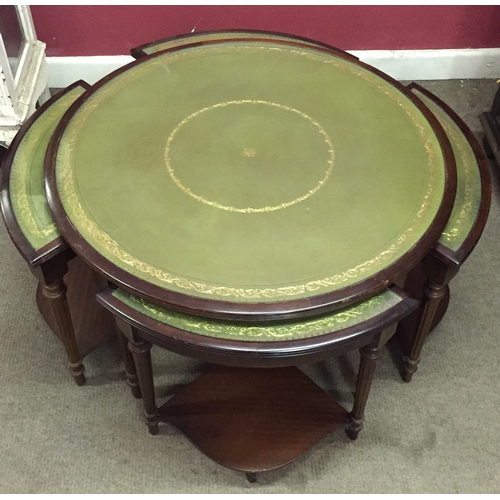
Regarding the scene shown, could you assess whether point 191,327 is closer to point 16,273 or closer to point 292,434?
point 292,434

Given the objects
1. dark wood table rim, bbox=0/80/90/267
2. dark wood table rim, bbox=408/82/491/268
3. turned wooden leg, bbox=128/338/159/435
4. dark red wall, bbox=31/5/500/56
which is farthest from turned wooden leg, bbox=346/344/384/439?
dark red wall, bbox=31/5/500/56

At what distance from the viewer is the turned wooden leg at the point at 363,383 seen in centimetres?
129

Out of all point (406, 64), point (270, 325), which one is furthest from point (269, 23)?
point (270, 325)

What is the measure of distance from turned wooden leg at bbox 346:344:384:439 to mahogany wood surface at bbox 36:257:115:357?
675 mm

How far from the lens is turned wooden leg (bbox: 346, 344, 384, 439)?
129cm

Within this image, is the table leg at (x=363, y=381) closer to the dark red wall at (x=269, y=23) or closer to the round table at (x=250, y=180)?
the round table at (x=250, y=180)

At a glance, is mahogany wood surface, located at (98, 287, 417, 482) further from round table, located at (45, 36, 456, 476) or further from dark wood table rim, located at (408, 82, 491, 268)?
dark wood table rim, located at (408, 82, 491, 268)

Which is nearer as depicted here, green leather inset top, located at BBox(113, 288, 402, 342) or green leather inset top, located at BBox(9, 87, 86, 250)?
green leather inset top, located at BBox(113, 288, 402, 342)

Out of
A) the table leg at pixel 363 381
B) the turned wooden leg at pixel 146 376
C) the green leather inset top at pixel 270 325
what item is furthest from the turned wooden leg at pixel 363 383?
the turned wooden leg at pixel 146 376

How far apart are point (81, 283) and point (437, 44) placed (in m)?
1.61

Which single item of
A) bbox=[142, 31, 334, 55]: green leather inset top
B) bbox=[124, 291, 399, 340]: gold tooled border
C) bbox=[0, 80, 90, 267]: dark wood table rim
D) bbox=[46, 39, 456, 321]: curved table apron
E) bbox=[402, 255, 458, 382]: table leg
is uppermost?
bbox=[142, 31, 334, 55]: green leather inset top

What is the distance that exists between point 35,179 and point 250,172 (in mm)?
475

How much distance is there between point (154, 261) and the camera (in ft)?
3.99

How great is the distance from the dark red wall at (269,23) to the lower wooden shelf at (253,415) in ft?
4.27
